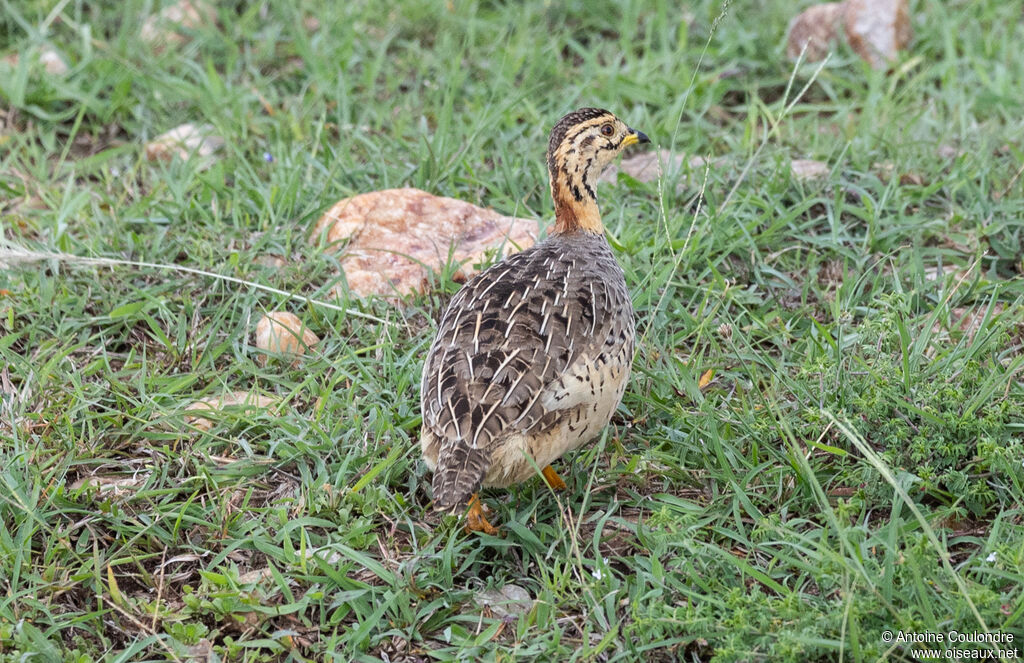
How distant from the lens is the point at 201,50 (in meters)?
7.46

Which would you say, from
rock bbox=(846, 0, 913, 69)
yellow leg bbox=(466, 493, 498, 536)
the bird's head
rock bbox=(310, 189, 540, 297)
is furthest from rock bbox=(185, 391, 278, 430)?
rock bbox=(846, 0, 913, 69)

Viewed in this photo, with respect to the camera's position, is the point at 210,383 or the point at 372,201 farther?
the point at 372,201

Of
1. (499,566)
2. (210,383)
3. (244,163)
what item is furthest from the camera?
(244,163)

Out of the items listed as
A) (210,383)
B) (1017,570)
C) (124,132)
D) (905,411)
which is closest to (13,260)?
(210,383)

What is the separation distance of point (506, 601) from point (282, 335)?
1.83m

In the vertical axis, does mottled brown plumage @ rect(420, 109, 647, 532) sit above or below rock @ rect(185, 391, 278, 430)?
above

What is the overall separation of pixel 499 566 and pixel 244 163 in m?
3.28

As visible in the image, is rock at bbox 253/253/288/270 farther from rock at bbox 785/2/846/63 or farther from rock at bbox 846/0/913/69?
rock at bbox 846/0/913/69

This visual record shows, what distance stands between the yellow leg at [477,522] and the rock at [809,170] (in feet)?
9.69

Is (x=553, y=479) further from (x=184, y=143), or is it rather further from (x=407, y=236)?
(x=184, y=143)

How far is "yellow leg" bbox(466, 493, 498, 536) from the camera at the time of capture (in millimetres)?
3959

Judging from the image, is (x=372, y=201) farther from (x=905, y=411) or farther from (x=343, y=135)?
(x=905, y=411)

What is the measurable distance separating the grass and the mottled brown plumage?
28 cm

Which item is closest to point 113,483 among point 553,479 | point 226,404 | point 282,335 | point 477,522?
point 226,404
